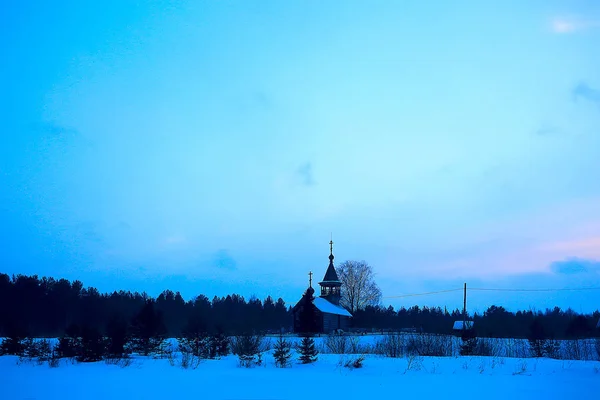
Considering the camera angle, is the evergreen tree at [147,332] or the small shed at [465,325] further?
the small shed at [465,325]

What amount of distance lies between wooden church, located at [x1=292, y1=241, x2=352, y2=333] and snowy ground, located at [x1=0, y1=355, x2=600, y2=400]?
1003 inches

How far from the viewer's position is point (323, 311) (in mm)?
48281

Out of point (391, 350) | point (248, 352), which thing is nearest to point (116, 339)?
point (248, 352)

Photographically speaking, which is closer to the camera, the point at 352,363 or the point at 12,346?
the point at 352,363

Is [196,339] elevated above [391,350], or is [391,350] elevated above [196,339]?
[196,339]

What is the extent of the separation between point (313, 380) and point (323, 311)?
35973mm

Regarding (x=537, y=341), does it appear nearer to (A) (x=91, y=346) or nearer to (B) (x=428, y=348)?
(B) (x=428, y=348)

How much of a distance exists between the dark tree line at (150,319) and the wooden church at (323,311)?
2981mm

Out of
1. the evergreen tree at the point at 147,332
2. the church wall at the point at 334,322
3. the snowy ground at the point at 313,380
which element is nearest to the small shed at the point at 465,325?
the snowy ground at the point at 313,380

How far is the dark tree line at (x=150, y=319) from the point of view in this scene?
21922mm

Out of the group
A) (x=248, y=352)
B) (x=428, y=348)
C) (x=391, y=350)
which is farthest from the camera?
(x=428, y=348)

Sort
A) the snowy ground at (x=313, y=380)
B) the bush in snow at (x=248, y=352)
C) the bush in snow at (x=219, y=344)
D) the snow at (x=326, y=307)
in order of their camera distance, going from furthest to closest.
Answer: the snow at (x=326, y=307), the bush in snow at (x=219, y=344), the bush in snow at (x=248, y=352), the snowy ground at (x=313, y=380)

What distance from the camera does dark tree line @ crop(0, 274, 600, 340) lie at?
2192 cm

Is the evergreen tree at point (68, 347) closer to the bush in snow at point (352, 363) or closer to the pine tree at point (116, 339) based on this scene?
the pine tree at point (116, 339)
